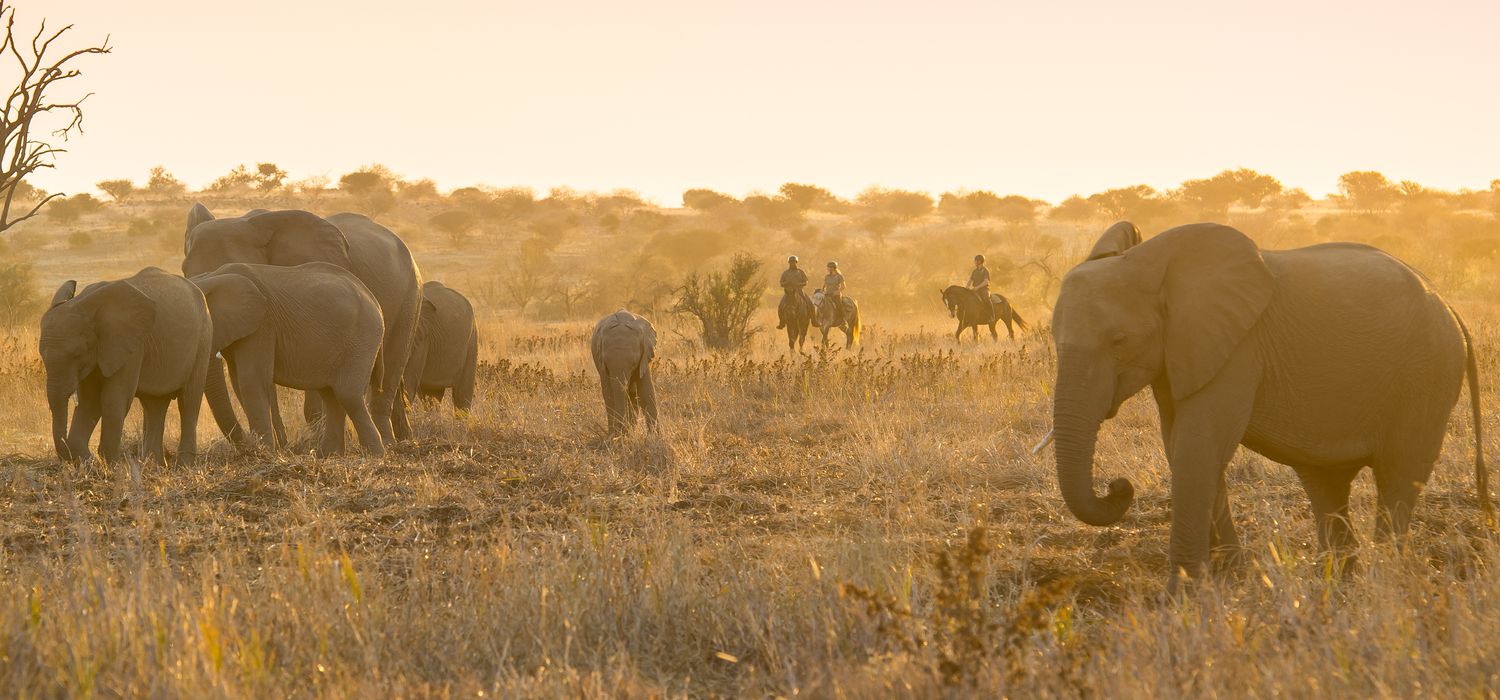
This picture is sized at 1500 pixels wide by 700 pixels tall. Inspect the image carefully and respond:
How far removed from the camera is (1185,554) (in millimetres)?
5480

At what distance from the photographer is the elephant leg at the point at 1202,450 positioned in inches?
213

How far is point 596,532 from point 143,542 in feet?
8.00

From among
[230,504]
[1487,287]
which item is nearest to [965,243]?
[1487,287]

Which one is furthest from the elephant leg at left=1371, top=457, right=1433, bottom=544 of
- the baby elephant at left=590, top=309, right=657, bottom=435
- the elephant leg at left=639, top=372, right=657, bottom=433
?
the elephant leg at left=639, top=372, right=657, bottom=433

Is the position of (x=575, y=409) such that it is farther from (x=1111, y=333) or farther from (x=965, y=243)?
(x=965, y=243)

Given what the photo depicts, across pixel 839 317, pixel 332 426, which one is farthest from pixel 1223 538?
pixel 839 317

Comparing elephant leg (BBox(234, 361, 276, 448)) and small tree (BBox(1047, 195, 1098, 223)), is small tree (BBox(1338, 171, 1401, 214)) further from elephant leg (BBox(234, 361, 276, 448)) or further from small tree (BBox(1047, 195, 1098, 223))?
elephant leg (BBox(234, 361, 276, 448))

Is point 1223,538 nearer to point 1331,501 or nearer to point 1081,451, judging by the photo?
point 1331,501

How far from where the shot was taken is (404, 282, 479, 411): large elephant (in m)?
12.7

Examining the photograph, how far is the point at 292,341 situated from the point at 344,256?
1842 millimetres

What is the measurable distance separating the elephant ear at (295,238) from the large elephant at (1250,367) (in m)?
7.40

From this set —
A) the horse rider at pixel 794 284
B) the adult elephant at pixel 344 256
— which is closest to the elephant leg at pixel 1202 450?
the adult elephant at pixel 344 256

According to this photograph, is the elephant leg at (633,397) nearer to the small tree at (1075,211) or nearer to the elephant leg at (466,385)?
the elephant leg at (466,385)

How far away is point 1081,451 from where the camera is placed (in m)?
5.35
